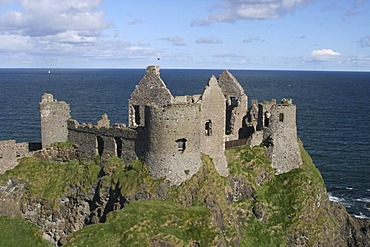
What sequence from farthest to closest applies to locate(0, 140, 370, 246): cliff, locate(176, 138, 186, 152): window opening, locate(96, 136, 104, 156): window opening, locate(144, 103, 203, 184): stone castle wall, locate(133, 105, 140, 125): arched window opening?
locate(133, 105, 140, 125): arched window opening → locate(96, 136, 104, 156): window opening → locate(176, 138, 186, 152): window opening → locate(144, 103, 203, 184): stone castle wall → locate(0, 140, 370, 246): cliff

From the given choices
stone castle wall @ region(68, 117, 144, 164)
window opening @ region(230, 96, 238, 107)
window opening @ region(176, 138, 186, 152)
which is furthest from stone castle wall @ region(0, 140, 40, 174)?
window opening @ region(230, 96, 238, 107)

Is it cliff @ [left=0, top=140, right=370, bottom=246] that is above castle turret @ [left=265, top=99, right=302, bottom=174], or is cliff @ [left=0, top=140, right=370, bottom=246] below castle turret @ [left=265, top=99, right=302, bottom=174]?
below

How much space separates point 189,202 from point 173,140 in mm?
5295

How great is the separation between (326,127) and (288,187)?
60668 millimetres

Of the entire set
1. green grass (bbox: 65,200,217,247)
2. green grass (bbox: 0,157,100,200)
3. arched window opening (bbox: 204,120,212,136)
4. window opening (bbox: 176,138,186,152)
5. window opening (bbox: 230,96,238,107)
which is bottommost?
green grass (bbox: 65,200,217,247)

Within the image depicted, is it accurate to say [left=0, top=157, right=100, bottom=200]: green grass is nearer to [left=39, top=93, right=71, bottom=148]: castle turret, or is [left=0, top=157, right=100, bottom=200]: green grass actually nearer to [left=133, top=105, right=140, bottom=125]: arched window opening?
[left=39, top=93, right=71, bottom=148]: castle turret

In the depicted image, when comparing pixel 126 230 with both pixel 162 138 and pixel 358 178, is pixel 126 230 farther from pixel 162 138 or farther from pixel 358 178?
pixel 358 178

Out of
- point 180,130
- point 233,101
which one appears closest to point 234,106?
point 233,101

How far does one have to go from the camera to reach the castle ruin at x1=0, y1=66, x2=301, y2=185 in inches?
1368

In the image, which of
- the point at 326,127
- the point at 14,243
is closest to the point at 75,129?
the point at 14,243

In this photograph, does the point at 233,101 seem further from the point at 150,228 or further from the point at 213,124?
the point at 150,228

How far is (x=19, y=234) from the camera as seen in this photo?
37.0 meters

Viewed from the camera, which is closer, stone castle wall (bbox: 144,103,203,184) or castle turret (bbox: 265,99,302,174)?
stone castle wall (bbox: 144,103,203,184)

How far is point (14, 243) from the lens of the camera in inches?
1395
